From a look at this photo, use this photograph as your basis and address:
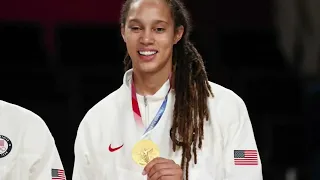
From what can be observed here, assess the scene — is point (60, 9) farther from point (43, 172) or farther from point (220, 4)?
point (43, 172)

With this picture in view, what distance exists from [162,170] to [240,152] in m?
0.38

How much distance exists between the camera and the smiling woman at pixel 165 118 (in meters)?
3.82

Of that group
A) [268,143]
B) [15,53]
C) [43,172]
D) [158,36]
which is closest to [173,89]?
[158,36]

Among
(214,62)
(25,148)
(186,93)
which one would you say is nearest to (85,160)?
(25,148)

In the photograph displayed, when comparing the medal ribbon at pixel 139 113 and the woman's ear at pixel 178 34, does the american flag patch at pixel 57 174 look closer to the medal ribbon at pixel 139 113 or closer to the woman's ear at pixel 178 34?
the medal ribbon at pixel 139 113

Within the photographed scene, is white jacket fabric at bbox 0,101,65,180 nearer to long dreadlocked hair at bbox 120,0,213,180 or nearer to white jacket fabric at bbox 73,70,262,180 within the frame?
white jacket fabric at bbox 73,70,262,180

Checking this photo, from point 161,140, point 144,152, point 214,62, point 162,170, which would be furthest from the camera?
point 214,62

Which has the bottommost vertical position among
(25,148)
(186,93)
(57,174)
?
(57,174)

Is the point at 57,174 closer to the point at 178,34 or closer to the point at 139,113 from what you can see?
the point at 139,113

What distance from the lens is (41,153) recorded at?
385 centimetres

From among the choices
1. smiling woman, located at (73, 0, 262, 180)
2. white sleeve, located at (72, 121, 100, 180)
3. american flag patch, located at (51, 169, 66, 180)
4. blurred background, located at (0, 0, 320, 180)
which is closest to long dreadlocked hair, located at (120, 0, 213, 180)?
smiling woman, located at (73, 0, 262, 180)

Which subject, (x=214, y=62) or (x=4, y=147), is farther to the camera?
(x=214, y=62)

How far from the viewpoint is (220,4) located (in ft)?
21.7

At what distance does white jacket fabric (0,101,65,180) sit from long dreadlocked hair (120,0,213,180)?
525mm
